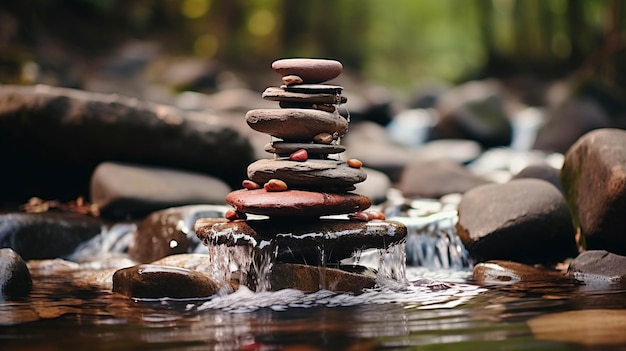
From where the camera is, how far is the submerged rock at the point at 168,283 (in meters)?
6.25

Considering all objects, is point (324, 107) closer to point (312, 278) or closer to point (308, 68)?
point (308, 68)

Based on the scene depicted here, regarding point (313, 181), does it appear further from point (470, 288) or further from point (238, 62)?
point (238, 62)

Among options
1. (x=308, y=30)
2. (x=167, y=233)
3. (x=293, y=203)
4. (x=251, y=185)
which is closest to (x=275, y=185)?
(x=293, y=203)

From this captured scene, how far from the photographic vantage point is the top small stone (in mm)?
6822

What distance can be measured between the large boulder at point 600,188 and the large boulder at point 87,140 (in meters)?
4.35

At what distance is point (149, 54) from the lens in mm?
28109

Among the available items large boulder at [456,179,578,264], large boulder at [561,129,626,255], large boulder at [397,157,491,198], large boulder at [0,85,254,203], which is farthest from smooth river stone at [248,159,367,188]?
large boulder at [397,157,491,198]

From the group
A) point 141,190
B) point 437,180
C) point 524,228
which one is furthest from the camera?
point 437,180

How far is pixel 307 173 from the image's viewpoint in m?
6.56

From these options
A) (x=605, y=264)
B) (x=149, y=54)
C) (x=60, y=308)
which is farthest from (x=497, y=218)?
(x=149, y=54)

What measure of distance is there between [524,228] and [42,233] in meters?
4.83

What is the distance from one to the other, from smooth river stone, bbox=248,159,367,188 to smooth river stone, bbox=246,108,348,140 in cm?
25

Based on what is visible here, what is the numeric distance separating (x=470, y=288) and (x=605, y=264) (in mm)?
1236

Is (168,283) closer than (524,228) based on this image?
Yes
